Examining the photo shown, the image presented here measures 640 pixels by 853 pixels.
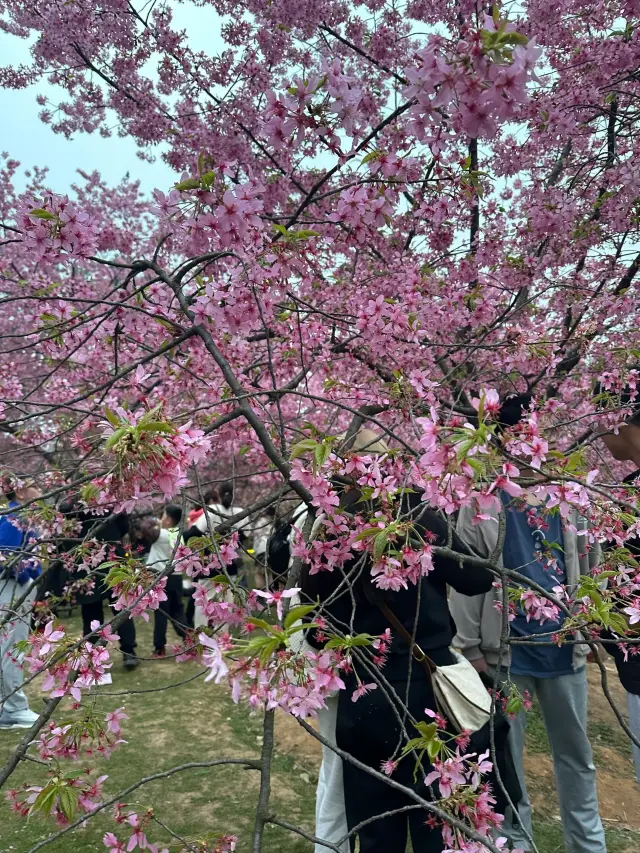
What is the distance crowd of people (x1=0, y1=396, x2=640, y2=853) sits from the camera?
191 centimetres

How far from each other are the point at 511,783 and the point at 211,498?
4.12 metres

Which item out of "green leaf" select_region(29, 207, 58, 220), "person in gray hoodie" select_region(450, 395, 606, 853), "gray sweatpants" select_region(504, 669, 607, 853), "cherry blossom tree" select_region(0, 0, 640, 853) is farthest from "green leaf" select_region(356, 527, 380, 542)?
"gray sweatpants" select_region(504, 669, 607, 853)

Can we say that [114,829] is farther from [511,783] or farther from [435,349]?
[435,349]

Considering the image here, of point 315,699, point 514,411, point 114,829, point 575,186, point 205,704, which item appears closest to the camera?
point 315,699

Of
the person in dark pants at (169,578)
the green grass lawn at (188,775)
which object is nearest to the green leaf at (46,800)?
the green grass lawn at (188,775)

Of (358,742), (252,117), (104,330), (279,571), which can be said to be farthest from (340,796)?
(252,117)

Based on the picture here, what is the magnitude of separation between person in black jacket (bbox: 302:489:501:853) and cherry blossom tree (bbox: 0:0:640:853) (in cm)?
16

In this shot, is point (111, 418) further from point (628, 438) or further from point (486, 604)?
point (628, 438)

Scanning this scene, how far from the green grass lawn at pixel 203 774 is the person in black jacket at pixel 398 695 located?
885mm

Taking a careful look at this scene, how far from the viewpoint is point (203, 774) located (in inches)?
156

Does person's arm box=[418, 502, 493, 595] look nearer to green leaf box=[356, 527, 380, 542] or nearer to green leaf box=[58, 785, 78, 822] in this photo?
green leaf box=[356, 527, 380, 542]

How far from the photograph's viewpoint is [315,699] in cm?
107

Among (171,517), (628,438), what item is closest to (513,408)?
(628,438)

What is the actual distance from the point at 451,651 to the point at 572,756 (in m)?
1.06
